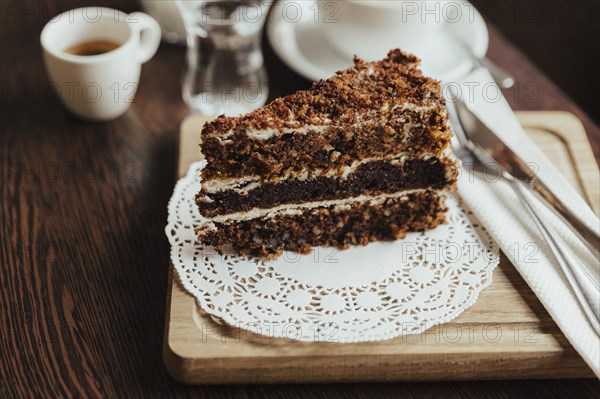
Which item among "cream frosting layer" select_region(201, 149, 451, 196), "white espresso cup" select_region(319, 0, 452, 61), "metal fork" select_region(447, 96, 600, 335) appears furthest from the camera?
"white espresso cup" select_region(319, 0, 452, 61)

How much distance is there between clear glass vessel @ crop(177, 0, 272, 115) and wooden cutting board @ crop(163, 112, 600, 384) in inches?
35.6

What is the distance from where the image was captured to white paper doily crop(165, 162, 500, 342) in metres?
1.70

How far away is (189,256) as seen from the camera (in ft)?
6.14

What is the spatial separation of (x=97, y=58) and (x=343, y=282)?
3.47ft

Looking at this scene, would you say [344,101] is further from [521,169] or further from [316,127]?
[521,169]

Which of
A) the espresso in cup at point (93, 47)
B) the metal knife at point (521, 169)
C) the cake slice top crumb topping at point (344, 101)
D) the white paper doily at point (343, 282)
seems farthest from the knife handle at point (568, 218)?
the espresso in cup at point (93, 47)

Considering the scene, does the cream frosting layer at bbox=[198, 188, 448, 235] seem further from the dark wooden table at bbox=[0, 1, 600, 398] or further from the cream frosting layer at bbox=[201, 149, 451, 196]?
the dark wooden table at bbox=[0, 1, 600, 398]

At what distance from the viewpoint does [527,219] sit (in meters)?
2.02

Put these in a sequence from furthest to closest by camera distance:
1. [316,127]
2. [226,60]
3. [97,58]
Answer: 1. [226,60]
2. [97,58]
3. [316,127]

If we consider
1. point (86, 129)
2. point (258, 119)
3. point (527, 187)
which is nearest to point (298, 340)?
point (258, 119)

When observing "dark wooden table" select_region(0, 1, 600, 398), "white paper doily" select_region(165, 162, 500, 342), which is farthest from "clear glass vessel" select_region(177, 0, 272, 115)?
"white paper doily" select_region(165, 162, 500, 342)

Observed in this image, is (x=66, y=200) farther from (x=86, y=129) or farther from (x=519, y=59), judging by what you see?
(x=519, y=59)

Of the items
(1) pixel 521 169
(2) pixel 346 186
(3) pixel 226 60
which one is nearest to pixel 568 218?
(1) pixel 521 169

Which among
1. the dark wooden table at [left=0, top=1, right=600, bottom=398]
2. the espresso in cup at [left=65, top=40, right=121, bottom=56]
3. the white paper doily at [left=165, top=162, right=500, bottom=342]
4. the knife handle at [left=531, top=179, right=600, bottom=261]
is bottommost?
the dark wooden table at [left=0, top=1, right=600, bottom=398]
